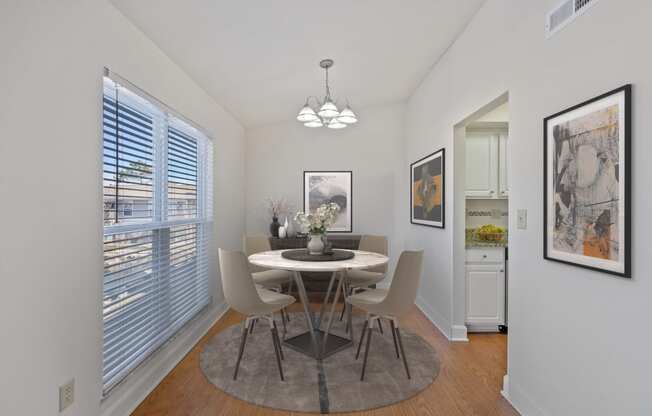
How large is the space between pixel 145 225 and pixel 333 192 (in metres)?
3.04

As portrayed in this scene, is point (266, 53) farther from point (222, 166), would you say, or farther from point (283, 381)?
point (283, 381)

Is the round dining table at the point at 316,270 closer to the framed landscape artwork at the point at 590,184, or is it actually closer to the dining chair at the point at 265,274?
the dining chair at the point at 265,274

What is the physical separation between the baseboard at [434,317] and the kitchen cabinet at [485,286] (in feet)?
0.74

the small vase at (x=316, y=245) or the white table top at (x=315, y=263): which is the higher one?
the small vase at (x=316, y=245)

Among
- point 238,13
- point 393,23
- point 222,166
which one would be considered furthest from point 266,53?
point 222,166

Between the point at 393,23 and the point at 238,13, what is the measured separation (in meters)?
1.19

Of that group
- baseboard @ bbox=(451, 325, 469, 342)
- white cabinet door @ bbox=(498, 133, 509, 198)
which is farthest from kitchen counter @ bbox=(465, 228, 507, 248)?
baseboard @ bbox=(451, 325, 469, 342)

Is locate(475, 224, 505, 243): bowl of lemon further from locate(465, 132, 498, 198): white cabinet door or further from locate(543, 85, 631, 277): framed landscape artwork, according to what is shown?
locate(543, 85, 631, 277): framed landscape artwork

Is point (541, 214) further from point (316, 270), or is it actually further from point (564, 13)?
point (316, 270)

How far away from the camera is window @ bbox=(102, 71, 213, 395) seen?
193 centimetres

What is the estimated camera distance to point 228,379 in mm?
2383

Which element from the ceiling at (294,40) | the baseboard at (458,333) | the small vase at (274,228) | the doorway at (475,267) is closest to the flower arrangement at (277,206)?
the small vase at (274,228)

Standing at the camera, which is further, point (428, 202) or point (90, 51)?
point (428, 202)

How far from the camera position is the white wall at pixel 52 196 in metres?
1.29
